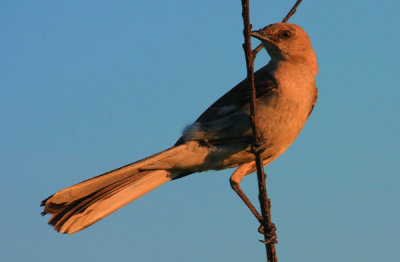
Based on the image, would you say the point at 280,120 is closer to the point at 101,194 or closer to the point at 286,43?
the point at 286,43

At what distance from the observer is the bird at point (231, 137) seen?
5.52m

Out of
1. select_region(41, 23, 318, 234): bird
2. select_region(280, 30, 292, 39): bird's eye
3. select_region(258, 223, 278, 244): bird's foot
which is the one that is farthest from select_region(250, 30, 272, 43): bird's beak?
select_region(258, 223, 278, 244): bird's foot

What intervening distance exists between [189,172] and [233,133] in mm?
956

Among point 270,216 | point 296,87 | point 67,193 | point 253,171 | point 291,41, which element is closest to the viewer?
point 270,216

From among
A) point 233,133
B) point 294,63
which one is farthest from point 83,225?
point 294,63

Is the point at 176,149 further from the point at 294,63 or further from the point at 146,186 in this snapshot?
the point at 294,63

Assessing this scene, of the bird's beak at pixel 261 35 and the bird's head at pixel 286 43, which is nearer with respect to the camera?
the bird's beak at pixel 261 35

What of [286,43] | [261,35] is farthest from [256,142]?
[286,43]

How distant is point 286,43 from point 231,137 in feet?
4.31

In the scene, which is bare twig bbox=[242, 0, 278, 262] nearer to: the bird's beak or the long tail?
the bird's beak

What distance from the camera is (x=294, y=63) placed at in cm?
595

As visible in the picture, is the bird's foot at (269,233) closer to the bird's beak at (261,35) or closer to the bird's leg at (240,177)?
the bird's leg at (240,177)

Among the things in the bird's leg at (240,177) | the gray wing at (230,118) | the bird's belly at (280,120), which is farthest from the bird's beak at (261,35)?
the bird's leg at (240,177)

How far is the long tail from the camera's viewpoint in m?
5.19
